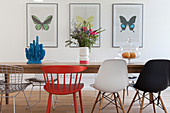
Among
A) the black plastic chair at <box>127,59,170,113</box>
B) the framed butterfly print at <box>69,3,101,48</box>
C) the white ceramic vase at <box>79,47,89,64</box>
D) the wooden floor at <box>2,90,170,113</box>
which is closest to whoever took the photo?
the black plastic chair at <box>127,59,170,113</box>

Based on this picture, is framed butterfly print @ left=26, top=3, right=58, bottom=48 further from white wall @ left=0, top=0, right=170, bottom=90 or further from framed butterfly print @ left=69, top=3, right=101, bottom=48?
framed butterfly print @ left=69, top=3, right=101, bottom=48

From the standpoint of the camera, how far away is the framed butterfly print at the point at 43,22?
3792 millimetres

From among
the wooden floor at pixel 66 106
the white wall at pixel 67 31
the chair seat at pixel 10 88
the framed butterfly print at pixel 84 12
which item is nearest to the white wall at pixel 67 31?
the white wall at pixel 67 31

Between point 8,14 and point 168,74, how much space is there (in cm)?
368

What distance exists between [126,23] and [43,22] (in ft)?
6.65

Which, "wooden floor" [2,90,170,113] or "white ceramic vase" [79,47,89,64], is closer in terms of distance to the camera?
"white ceramic vase" [79,47,89,64]

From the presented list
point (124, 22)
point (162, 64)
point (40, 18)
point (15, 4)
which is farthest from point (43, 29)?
point (162, 64)

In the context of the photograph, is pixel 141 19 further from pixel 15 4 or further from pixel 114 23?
pixel 15 4

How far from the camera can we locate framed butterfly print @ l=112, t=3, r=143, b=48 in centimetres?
380

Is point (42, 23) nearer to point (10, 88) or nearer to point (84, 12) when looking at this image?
point (84, 12)

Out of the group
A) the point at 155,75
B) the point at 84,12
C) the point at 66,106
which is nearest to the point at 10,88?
the point at 66,106

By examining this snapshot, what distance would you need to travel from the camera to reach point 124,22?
381 cm

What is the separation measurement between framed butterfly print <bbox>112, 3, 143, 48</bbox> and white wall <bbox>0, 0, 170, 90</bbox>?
0.10 metres

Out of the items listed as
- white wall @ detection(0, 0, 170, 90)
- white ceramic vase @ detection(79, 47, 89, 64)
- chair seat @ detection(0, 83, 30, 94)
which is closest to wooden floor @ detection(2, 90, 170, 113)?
chair seat @ detection(0, 83, 30, 94)
